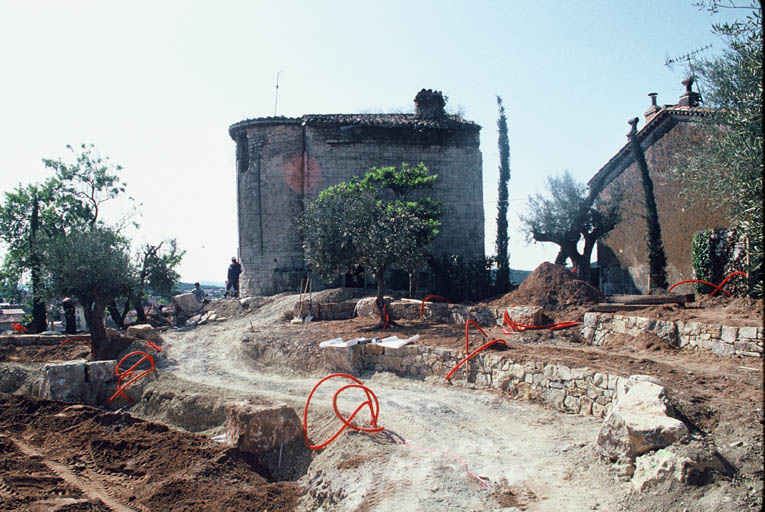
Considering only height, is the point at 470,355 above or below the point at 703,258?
below

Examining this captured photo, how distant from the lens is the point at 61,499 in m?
8.20

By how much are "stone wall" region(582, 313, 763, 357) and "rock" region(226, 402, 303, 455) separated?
23.4 feet

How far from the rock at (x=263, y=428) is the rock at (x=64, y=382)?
20.9 ft

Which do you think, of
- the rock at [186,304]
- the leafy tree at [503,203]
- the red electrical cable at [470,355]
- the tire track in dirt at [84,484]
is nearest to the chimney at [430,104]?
the leafy tree at [503,203]

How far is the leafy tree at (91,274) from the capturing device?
17219mm

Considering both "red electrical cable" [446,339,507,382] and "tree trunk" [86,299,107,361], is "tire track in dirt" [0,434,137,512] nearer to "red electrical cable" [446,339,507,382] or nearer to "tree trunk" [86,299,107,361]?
"red electrical cable" [446,339,507,382]

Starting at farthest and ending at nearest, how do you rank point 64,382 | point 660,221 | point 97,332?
1. point 660,221
2. point 97,332
3. point 64,382

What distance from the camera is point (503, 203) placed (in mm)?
25359

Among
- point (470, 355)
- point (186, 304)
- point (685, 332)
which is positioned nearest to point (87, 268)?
point (186, 304)

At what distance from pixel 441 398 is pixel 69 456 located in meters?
6.83

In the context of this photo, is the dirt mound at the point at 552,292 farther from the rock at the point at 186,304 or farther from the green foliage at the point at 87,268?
the rock at the point at 186,304

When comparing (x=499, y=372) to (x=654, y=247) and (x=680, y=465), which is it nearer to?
(x=680, y=465)

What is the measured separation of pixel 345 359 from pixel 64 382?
22.5 ft

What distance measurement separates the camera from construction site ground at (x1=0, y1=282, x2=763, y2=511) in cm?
659
